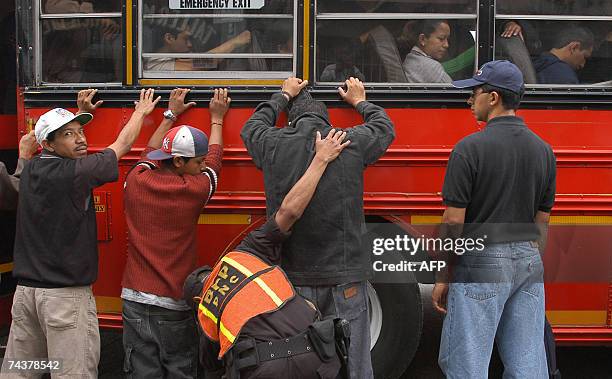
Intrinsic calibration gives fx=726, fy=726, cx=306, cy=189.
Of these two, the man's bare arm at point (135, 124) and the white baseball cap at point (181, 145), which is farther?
the man's bare arm at point (135, 124)

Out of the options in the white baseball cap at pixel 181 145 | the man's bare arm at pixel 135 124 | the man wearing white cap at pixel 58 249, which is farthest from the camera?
the man's bare arm at pixel 135 124

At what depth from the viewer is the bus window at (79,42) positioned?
4.19 meters

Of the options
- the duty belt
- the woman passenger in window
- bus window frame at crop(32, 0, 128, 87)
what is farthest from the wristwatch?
the duty belt

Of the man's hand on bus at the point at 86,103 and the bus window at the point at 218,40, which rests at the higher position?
the bus window at the point at 218,40

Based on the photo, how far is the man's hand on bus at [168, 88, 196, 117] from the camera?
411cm

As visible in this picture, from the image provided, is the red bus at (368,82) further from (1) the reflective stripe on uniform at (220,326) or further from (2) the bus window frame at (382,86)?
(1) the reflective stripe on uniform at (220,326)

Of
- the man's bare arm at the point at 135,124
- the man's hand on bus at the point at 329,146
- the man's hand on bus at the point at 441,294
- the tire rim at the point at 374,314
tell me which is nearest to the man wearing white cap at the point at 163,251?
the man's bare arm at the point at 135,124

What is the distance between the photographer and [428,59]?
411 cm

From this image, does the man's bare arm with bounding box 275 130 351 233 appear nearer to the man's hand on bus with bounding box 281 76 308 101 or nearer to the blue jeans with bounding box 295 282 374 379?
the blue jeans with bounding box 295 282 374 379

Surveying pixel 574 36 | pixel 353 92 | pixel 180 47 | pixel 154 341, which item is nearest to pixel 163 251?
pixel 154 341

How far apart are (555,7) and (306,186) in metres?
1.93

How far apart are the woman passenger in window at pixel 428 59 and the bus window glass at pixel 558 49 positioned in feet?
1.00

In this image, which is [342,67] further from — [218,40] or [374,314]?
[374,314]

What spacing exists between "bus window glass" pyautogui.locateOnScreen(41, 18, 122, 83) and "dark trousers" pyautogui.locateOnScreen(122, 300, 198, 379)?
1.40 metres
